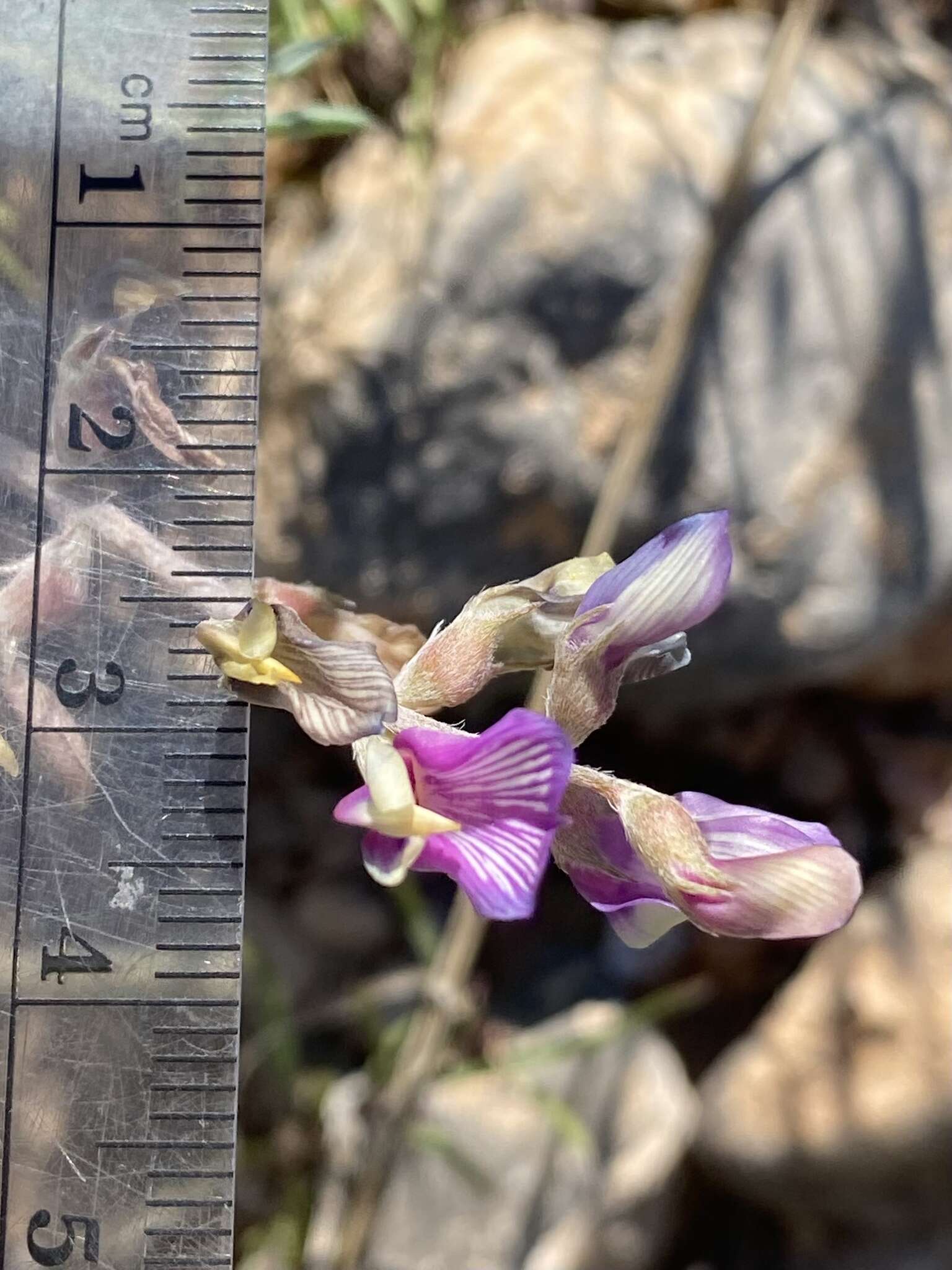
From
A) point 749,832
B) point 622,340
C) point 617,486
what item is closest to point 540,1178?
point 617,486

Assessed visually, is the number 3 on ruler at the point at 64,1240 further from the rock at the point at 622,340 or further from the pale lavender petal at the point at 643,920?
the rock at the point at 622,340

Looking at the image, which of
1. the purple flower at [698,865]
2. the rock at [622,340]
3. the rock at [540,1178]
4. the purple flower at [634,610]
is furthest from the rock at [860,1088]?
the purple flower at [634,610]

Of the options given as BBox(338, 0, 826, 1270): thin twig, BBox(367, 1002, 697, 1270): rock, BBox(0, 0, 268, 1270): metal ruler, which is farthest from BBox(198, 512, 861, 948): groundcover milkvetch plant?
BBox(367, 1002, 697, 1270): rock

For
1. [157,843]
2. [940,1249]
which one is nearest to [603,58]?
[157,843]

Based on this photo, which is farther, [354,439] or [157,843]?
[354,439]

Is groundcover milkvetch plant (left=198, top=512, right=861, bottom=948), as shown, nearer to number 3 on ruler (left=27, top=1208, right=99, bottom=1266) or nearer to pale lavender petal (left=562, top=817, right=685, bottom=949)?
pale lavender petal (left=562, top=817, right=685, bottom=949)

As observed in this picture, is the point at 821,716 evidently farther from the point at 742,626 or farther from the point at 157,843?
the point at 157,843
